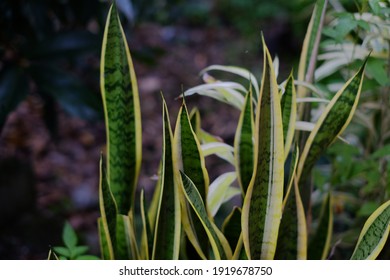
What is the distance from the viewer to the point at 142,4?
195 centimetres

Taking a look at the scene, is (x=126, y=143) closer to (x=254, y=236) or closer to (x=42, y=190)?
(x=254, y=236)

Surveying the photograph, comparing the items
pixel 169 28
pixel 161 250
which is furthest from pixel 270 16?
pixel 161 250

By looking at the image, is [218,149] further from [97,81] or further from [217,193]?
[97,81]

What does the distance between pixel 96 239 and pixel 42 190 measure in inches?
15.0

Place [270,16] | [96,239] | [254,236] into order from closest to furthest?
[254,236]
[96,239]
[270,16]

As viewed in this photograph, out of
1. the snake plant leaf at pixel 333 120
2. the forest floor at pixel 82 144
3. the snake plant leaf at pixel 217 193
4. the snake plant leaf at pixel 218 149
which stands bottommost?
the forest floor at pixel 82 144

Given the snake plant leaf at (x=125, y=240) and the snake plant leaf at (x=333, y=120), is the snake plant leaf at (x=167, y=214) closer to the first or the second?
the snake plant leaf at (x=125, y=240)

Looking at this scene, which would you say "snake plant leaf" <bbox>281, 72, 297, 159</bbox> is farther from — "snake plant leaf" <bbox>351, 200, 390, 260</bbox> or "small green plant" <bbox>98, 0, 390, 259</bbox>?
"snake plant leaf" <bbox>351, 200, 390, 260</bbox>

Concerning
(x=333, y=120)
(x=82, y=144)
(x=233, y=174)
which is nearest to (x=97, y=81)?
(x=82, y=144)

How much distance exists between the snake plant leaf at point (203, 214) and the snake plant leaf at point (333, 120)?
0.18 meters

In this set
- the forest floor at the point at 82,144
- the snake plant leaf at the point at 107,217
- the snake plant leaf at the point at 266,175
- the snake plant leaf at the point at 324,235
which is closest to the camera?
the snake plant leaf at the point at 266,175

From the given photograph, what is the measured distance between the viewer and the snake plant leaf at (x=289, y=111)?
895 mm

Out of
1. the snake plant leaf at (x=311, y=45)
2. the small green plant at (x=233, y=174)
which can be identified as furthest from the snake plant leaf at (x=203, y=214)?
the snake plant leaf at (x=311, y=45)
